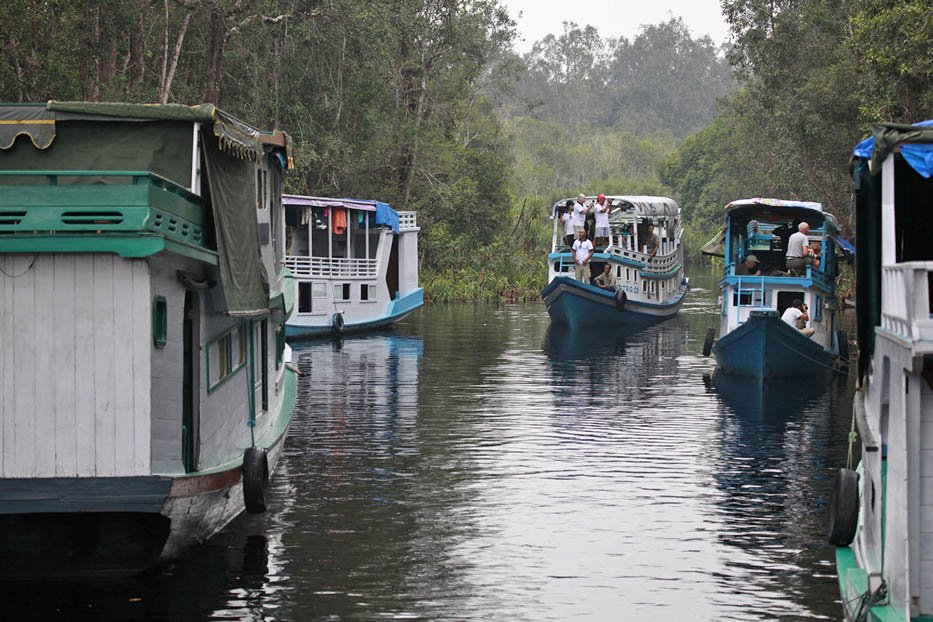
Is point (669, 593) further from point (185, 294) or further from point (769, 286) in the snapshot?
point (769, 286)

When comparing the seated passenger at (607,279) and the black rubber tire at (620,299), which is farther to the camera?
the seated passenger at (607,279)

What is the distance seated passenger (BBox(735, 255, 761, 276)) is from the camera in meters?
22.4

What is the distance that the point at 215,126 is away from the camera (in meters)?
10.5

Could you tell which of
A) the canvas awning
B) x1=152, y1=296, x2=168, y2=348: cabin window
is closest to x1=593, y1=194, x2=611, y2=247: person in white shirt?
the canvas awning

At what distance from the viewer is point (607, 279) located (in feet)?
108

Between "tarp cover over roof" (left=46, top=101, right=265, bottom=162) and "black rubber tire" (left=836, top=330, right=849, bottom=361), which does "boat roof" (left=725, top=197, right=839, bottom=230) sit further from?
"tarp cover over roof" (left=46, top=101, right=265, bottom=162)

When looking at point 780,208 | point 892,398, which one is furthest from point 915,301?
point 780,208

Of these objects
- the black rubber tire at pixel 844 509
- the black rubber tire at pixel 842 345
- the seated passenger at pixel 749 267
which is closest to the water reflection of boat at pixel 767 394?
the black rubber tire at pixel 842 345

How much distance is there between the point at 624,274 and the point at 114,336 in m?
25.6

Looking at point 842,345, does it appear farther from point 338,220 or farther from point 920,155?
point 920,155

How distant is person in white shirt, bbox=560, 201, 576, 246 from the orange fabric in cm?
581

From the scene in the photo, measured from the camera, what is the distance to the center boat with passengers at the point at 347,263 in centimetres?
2930

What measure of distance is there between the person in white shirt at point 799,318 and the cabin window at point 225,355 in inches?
448

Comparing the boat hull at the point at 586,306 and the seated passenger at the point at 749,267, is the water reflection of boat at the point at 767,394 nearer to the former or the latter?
the seated passenger at the point at 749,267
